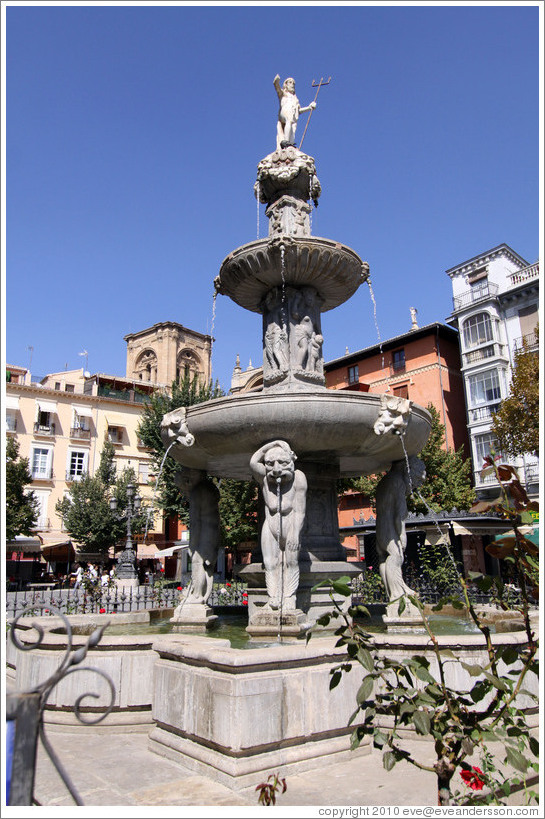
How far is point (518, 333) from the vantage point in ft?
109

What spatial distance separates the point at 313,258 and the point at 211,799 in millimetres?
5962

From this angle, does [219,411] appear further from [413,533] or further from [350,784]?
[413,533]

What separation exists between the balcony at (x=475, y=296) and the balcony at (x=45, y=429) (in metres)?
28.9

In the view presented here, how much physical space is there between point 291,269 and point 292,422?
8.33 ft

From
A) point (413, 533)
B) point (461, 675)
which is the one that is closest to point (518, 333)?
point (413, 533)

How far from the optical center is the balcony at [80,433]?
4462 cm

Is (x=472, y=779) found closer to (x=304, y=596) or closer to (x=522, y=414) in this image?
(x=304, y=596)

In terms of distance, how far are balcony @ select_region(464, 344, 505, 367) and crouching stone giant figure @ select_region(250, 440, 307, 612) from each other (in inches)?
1174

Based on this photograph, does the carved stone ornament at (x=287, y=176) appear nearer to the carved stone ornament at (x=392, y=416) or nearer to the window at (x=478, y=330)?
the carved stone ornament at (x=392, y=416)

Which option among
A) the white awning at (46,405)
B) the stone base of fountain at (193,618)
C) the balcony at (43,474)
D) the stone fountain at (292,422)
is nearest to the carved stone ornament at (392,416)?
the stone fountain at (292,422)

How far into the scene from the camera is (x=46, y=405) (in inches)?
1716

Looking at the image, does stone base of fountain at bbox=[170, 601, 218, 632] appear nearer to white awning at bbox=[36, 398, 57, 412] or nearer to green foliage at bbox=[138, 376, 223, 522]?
green foliage at bbox=[138, 376, 223, 522]

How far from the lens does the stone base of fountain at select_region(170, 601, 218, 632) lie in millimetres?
6832

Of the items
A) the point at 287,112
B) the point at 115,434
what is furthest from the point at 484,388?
the point at 115,434
